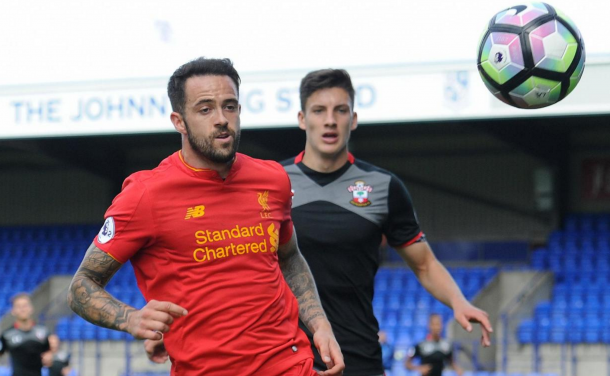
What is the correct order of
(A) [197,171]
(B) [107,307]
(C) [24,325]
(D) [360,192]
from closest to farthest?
(B) [107,307]
(A) [197,171]
(D) [360,192]
(C) [24,325]

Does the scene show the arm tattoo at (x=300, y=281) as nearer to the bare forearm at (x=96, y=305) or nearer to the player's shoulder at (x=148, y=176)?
the player's shoulder at (x=148, y=176)

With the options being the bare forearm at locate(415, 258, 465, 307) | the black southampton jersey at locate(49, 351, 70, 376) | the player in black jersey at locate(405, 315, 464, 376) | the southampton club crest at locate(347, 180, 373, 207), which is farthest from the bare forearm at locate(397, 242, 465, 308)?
the black southampton jersey at locate(49, 351, 70, 376)

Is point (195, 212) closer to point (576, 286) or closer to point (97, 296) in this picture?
point (97, 296)

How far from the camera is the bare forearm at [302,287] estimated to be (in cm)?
372

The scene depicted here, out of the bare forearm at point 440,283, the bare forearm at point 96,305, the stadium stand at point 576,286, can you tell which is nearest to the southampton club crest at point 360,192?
the bare forearm at point 440,283

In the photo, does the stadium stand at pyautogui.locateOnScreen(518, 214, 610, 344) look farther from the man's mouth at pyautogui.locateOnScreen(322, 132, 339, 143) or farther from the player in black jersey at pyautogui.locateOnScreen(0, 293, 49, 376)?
the man's mouth at pyautogui.locateOnScreen(322, 132, 339, 143)

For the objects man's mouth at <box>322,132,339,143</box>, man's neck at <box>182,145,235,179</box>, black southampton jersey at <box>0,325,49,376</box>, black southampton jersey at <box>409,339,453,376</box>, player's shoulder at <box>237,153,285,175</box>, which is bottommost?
black southampton jersey at <box>409,339,453,376</box>

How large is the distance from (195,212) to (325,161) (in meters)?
1.81

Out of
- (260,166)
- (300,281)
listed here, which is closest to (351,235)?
(300,281)

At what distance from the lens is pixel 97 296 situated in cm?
317

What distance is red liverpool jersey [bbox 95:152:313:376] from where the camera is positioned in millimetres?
3258

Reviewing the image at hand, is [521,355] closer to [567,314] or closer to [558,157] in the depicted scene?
[567,314]

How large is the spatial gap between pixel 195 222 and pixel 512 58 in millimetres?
2828

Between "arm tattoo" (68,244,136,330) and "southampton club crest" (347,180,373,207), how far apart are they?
1925mm
